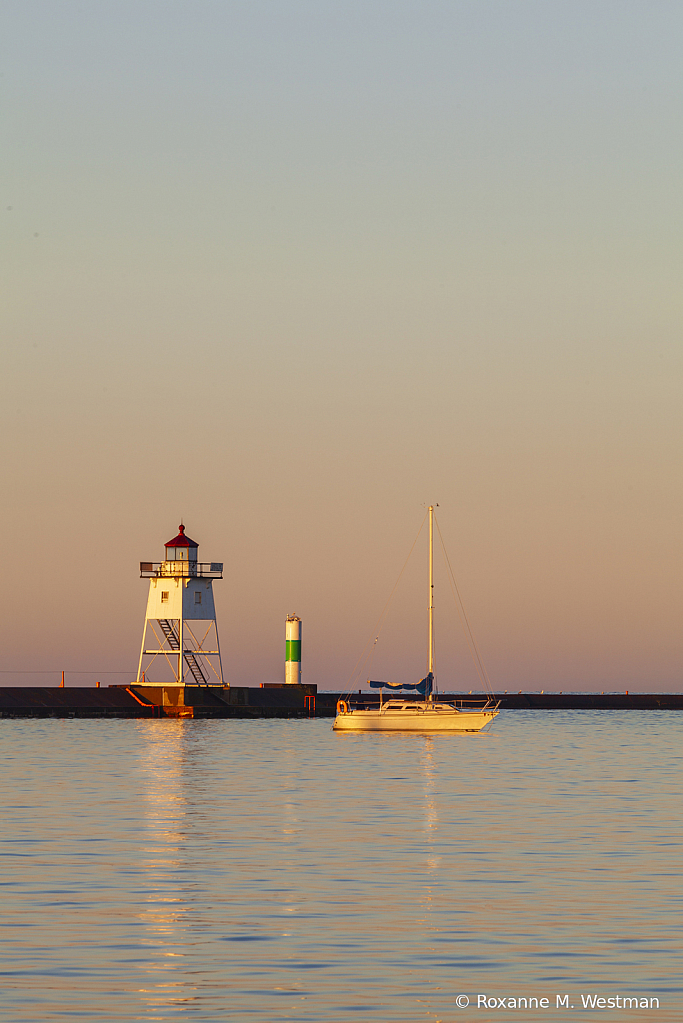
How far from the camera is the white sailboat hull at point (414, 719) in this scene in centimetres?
8962

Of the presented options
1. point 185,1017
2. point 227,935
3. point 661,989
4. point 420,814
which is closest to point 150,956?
point 227,935

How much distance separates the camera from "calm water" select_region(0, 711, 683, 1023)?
17.0 metres

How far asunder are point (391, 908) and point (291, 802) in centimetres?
2006

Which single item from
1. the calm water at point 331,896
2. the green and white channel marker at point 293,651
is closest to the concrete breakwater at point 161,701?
the green and white channel marker at point 293,651

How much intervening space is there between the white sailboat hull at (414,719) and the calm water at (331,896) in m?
35.5

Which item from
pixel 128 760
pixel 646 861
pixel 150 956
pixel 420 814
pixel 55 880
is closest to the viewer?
pixel 150 956

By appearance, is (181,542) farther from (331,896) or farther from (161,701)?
(331,896)

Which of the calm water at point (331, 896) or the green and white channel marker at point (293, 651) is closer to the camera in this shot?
the calm water at point (331, 896)

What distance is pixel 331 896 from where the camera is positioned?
950 inches

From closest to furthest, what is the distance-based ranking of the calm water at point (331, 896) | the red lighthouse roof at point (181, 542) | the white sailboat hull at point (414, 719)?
1. the calm water at point (331, 896)
2. the white sailboat hull at point (414, 719)
3. the red lighthouse roof at point (181, 542)

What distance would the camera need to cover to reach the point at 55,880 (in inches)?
1014

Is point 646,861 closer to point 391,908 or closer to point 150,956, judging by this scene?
point 391,908

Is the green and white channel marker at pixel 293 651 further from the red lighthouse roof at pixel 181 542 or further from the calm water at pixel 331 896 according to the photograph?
the calm water at pixel 331 896

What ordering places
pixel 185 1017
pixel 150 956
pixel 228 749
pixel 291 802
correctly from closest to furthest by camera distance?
pixel 185 1017 → pixel 150 956 → pixel 291 802 → pixel 228 749
